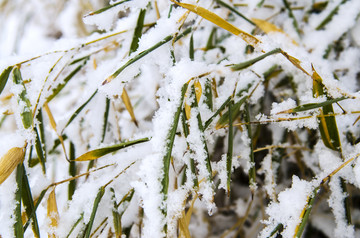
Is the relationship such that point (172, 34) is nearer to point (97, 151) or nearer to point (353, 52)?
point (97, 151)

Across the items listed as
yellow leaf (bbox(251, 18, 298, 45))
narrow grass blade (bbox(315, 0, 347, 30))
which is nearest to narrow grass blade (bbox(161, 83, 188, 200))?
yellow leaf (bbox(251, 18, 298, 45))

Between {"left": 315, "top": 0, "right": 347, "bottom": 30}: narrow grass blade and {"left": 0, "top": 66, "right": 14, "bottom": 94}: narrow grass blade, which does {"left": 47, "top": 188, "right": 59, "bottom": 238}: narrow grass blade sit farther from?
{"left": 315, "top": 0, "right": 347, "bottom": 30}: narrow grass blade

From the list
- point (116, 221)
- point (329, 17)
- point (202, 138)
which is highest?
point (329, 17)

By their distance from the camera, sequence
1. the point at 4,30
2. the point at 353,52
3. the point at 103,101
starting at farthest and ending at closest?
the point at 4,30
the point at 353,52
the point at 103,101

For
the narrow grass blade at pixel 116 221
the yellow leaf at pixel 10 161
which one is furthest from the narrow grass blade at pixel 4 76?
the narrow grass blade at pixel 116 221

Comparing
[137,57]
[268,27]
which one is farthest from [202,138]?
[268,27]

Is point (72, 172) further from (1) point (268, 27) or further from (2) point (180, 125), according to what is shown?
(1) point (268, 27)

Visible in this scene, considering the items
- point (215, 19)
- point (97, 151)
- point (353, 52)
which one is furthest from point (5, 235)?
point (353, 52)
